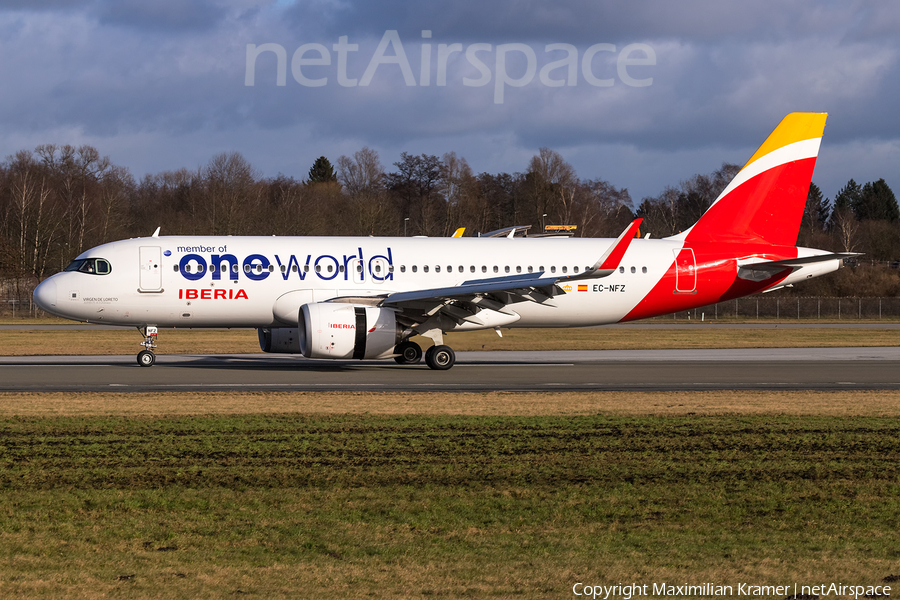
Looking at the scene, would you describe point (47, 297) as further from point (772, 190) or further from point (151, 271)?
point (772, 190)

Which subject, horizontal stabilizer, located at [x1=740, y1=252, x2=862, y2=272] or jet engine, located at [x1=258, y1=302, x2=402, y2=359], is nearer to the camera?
jet engine, located at [x1=258, y1=302, x2=402, y2=359]

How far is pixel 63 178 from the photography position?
279ft

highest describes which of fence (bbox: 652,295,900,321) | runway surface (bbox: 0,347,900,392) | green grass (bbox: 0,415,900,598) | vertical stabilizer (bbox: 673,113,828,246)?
vertical stabilizer (bbox: 673,113,828,246)

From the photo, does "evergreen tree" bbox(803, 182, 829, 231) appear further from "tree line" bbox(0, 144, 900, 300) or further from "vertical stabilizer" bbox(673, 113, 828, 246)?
"vertical stabilizer" bbox(673, 113, 828, 246)

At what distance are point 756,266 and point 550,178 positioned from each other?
76794 millimetres

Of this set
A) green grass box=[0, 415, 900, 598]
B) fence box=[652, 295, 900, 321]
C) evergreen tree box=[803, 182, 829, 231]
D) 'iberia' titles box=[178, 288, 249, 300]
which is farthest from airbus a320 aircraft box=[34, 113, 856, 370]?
evergreen tree box=[803, 182, 829, 231]

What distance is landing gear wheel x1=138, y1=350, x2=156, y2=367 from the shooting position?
24.3 m

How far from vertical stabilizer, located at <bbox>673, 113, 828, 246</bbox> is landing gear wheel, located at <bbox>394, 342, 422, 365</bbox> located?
8.61 meters

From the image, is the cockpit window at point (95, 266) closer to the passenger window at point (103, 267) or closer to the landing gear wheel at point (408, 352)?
the passenger window at point (103, 267)

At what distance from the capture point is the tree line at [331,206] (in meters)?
72.8

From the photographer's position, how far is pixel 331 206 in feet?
301

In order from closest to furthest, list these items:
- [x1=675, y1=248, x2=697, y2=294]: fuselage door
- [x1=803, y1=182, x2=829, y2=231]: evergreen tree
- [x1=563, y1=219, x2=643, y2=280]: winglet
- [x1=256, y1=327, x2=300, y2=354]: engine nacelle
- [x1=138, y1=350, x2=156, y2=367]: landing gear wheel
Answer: [x1=563, y1=219, x2=643, y2=280]: winglet < [x1=138, y1=350, x2=156, y2=367]: landing gear wheel < [x1=256, y1=327, x2=300, y2=354]: engine nacelle < [x1=675, y1=248, x2=697, y2=294]: fuselage door < [x1=803, y1=182, x2=829, y2=231]: evergreen tree

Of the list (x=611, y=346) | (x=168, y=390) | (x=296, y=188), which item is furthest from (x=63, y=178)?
(x=168, y=390)

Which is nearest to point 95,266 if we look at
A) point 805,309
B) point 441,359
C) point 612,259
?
point 441,359
